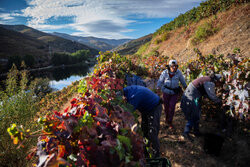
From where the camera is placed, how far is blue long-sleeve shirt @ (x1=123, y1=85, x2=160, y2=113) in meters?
2.52

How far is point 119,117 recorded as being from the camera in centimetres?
134

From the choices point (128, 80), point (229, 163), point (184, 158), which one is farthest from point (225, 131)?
point (128, 80)

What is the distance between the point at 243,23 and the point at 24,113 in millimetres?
12626

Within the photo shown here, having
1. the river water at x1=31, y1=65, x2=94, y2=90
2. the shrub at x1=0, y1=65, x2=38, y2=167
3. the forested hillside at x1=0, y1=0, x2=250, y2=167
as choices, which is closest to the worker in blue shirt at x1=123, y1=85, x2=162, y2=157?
the forested hillside at x1=0, y1=0, x2=250, y2=167

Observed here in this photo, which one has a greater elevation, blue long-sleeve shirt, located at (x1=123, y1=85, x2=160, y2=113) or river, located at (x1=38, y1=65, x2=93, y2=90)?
blue long-sleeve shirt, located at (x1=123, y1=85, x2=160, y2=113)

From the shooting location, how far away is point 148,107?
9.02 feet

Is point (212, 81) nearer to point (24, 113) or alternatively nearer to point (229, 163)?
point (229, 163)

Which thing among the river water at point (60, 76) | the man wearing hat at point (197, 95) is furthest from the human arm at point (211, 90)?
the river water at point (60, 76)

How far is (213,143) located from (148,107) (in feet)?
5.71

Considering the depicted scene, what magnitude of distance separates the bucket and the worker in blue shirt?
124 cm

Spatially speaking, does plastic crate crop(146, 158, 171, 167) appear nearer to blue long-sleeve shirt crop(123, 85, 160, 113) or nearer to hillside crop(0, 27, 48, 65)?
blue long-sleeve shirt crop(123, 85, 160, 113)

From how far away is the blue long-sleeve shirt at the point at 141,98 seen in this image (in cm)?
252

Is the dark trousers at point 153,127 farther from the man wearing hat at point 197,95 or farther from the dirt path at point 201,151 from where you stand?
the man wearing hat at point 197,95

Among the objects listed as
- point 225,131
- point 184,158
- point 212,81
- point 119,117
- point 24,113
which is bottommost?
point 184,158
